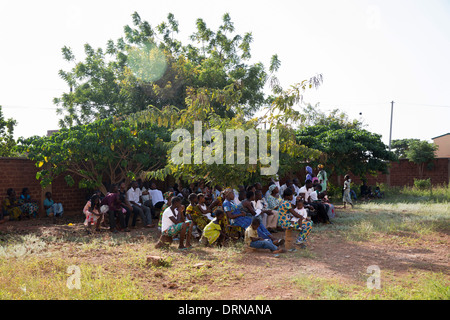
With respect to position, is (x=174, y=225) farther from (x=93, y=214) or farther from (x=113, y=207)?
(x=93, y=214)

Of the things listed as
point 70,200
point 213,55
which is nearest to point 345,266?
point 70,200

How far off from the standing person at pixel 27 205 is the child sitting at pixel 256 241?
8.07 meters

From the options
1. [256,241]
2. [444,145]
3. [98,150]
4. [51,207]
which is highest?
[444,145]

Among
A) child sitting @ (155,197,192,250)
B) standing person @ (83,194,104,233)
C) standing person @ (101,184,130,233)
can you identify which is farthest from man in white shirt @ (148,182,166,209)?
child sitting @ (155,197,192,250)

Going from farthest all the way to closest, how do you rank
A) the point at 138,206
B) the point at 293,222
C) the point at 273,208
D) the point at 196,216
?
1. the point at 138,206
2. the point at 273,208
3. the point at 196,216
4. the point at 293,222

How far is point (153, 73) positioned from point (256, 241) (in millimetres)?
13132

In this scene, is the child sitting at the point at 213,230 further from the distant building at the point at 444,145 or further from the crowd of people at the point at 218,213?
the distant building at the point at 444,145

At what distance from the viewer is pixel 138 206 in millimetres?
11062

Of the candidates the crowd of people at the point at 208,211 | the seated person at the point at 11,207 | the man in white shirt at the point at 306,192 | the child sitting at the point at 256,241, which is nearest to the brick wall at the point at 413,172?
the crowd of people at the point at 208,211

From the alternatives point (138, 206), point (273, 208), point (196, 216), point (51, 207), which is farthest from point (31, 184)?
point (273, 208)

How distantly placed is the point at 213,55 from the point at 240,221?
15328 mm

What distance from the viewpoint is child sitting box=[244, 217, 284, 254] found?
7.67 metres

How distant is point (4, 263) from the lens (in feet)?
22.0
